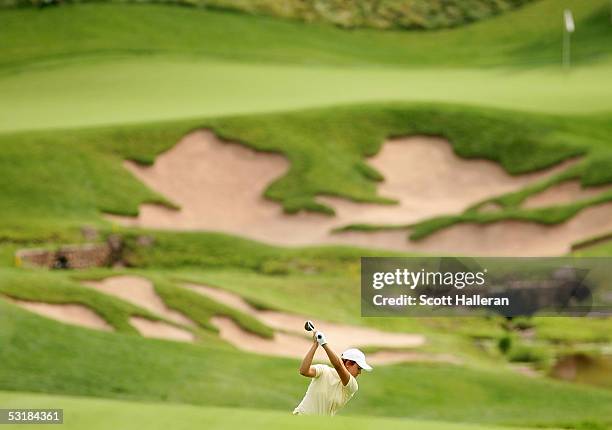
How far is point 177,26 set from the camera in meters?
59.5

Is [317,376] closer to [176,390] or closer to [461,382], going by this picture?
[176,390]

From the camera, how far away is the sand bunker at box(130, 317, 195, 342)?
27969mm

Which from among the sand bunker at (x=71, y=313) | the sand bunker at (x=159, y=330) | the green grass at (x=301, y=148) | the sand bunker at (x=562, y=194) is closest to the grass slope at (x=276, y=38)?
the green grass at (x=301, y=148)

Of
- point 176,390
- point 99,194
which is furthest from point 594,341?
point 99,194

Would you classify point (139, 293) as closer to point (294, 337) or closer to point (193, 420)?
point (294, 337)

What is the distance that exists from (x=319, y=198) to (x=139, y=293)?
1076cm

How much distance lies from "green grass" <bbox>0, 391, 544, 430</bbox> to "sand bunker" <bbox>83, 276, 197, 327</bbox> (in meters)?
15.9

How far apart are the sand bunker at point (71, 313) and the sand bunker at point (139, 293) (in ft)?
5.67

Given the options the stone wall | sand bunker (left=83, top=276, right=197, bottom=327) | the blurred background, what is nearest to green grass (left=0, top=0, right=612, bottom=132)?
the blurred background

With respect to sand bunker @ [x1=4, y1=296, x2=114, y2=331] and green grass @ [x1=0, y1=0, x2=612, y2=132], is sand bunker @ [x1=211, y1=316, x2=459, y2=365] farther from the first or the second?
green grass @ [x1=0, y1=0, x2=612, y2=132]

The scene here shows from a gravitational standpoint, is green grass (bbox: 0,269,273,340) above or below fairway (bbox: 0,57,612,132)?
below

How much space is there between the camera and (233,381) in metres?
23.2

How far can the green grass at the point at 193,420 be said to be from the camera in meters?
12.6

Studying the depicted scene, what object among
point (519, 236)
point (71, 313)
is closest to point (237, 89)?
point (519, 236)
